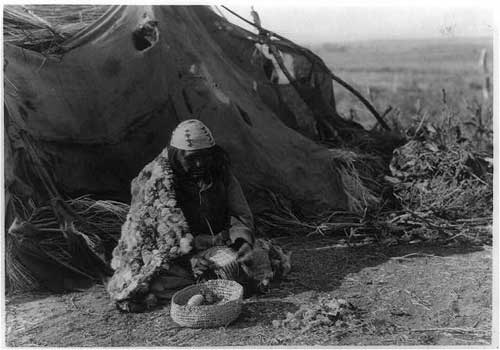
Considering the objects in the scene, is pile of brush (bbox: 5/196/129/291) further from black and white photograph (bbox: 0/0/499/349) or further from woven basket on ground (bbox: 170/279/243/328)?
woven basket on ground (bbox: 170/279/243/328)

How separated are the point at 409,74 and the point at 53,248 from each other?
23.0 metres

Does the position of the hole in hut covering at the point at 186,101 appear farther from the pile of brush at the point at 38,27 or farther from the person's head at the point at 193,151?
the person's head at the point at 193,151

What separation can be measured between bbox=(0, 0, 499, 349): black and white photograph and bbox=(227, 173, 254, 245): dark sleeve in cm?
1

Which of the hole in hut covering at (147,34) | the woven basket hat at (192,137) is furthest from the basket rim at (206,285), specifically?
the hole in hut covering at (147,34)

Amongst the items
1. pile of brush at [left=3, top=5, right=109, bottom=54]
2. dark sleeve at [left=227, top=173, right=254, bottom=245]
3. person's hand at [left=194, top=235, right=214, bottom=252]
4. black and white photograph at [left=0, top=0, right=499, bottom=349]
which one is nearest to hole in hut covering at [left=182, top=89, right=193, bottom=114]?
black and white photograph at [left=0, top=0, right=499, bottom=349]

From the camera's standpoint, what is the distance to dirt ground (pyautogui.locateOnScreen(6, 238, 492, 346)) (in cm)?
417

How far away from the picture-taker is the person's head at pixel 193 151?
4609 mm

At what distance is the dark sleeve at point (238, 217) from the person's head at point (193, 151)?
11.2 inches

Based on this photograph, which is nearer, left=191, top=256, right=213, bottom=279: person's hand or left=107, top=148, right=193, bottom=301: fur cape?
left=107, top=148, right=193, bottom=301: fur cape

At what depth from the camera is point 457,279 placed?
5195mm

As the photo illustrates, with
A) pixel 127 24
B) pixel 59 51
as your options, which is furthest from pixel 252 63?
pixel 59 51

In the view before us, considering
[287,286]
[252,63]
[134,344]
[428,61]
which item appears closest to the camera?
[134,344]

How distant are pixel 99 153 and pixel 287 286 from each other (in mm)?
2066

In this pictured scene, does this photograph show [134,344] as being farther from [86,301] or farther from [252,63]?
[252,63]
